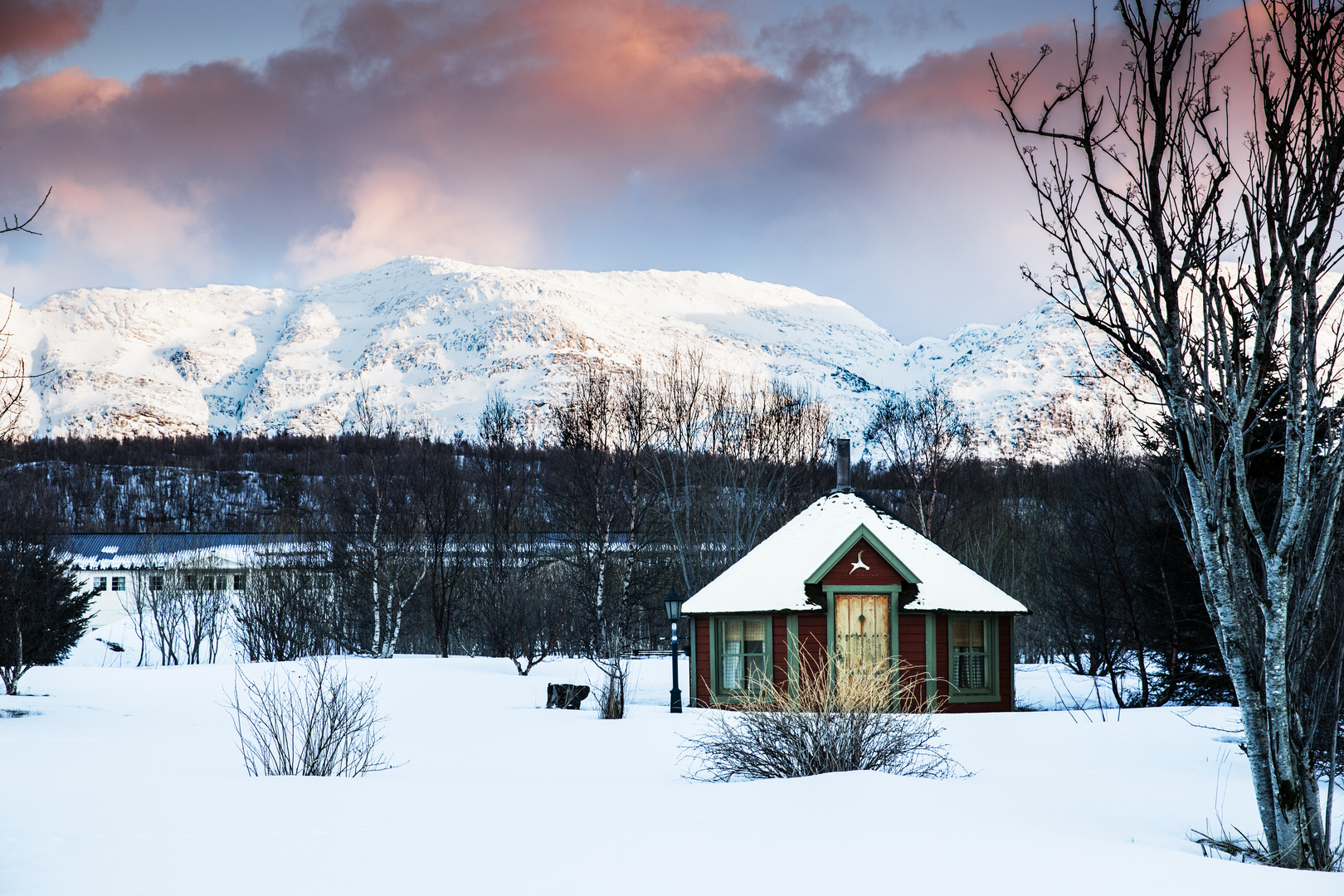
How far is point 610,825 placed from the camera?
7.66 m

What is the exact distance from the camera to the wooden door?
19.6 m

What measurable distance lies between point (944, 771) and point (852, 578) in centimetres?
939

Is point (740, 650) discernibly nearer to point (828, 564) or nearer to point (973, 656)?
point (828, 564)

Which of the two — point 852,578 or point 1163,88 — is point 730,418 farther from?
point 1163,88

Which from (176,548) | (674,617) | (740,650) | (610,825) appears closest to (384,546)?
(674,617)

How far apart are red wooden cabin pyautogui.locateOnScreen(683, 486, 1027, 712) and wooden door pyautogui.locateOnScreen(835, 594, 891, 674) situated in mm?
17

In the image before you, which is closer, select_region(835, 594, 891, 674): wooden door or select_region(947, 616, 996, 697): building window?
select_region(835, 594, 891, 674): wooden door

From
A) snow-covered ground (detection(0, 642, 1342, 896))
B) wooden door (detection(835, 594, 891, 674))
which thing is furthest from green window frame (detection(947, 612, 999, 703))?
snow-covered ground (detection(0, 642, 1342, 896))

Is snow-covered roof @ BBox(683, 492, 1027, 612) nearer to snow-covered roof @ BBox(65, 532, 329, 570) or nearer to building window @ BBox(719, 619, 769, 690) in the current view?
building window @ BBox(719, 619, 769, 690)

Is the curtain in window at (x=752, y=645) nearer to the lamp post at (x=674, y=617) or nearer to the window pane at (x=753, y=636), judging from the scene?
the window pane at (x=753, y=636)

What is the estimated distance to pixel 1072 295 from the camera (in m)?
7.68

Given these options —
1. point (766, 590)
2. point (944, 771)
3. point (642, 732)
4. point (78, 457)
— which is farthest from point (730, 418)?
point (78, 457)

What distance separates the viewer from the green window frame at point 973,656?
20062 mm

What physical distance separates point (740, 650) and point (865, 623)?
2.66 metres
